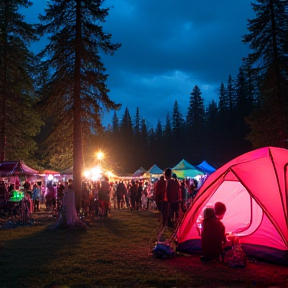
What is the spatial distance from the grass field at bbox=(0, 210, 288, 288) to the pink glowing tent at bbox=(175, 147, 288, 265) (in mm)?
371

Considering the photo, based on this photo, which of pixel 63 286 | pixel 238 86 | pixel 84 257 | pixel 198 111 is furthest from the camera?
pixel 198 111

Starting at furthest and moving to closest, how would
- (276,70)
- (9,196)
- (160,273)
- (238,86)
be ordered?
(238,86) → (276,70) → (9,196) → (160,273)

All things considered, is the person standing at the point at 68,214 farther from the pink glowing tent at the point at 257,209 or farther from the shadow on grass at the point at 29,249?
the pink glowing tent at the point at 257,209

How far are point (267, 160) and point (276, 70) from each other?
14872mm

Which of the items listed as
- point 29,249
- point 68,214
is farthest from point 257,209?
point 68,214

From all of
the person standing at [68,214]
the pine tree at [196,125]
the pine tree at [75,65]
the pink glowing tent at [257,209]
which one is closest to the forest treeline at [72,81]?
the pine tree at [75,65]

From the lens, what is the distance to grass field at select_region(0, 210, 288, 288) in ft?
19.3

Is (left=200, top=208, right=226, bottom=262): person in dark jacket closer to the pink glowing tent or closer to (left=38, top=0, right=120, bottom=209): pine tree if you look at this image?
the pink glowing tent

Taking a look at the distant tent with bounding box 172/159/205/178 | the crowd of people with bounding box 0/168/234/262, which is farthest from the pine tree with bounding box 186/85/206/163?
the crowd of people with bounding box 0/168/234/262

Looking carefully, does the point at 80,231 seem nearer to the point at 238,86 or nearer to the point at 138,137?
the point at 238,86

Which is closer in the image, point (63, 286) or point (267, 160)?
point (63, 286)

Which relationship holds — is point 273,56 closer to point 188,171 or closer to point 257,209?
point 188,171

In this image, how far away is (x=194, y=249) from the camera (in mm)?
7887

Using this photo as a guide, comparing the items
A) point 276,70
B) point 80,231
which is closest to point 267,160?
point 80,231
